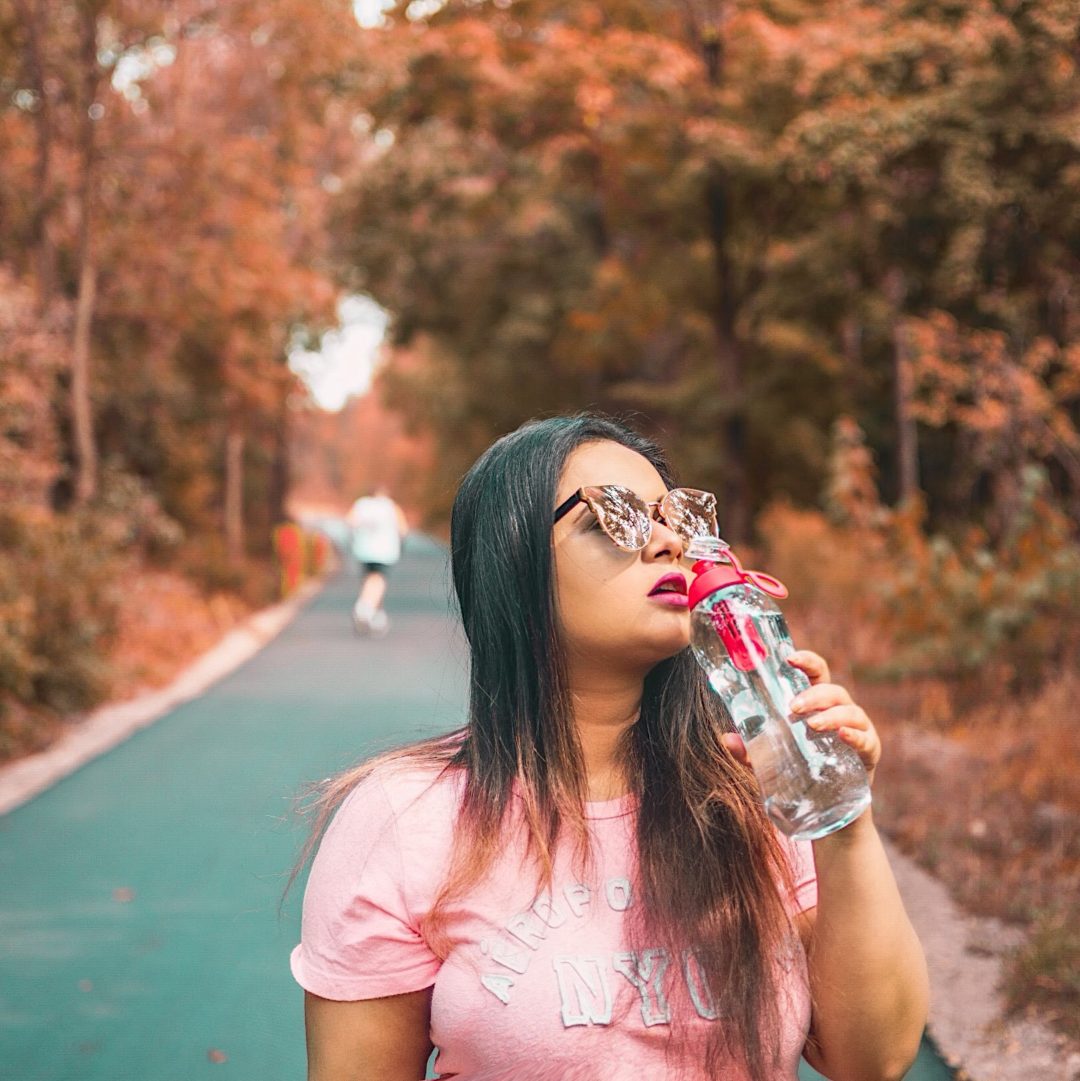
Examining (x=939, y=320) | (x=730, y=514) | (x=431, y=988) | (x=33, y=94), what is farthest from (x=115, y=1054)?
(x=730, y=514)

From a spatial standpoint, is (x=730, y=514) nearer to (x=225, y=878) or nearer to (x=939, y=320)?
(x=939, y=320)

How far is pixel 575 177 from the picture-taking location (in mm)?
22719

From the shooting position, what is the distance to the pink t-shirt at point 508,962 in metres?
1.64

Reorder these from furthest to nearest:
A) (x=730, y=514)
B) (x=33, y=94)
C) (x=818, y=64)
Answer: (x=730, y=514) → (x=33, y=94) → (x=818, y=64)

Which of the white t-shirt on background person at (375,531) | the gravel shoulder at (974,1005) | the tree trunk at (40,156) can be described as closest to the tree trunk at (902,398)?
the white t-shirt on background person at (375,531)

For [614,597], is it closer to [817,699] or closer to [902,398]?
[817,699]

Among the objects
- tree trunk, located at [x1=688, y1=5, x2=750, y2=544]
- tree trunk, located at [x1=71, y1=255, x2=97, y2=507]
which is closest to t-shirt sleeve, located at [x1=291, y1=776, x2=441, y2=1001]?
tree trunk, located at [x1=71, y1=255, x2=97, y2=507]

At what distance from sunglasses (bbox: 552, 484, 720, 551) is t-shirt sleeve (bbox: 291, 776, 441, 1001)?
0.44 meters

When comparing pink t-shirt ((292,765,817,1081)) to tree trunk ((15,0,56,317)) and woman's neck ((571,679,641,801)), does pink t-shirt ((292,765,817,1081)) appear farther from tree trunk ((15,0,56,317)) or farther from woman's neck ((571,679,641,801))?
tree trunk ((15,0,56,317))

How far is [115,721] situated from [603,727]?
1042 cm

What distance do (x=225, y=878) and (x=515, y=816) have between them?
5275 millimetres

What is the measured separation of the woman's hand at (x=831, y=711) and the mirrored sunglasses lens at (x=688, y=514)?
0.22m

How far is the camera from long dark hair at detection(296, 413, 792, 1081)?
5.58 feet

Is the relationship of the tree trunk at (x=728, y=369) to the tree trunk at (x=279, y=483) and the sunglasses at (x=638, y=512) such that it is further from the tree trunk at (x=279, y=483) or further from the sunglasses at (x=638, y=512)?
the sunglasses at (x=638, y=512)
